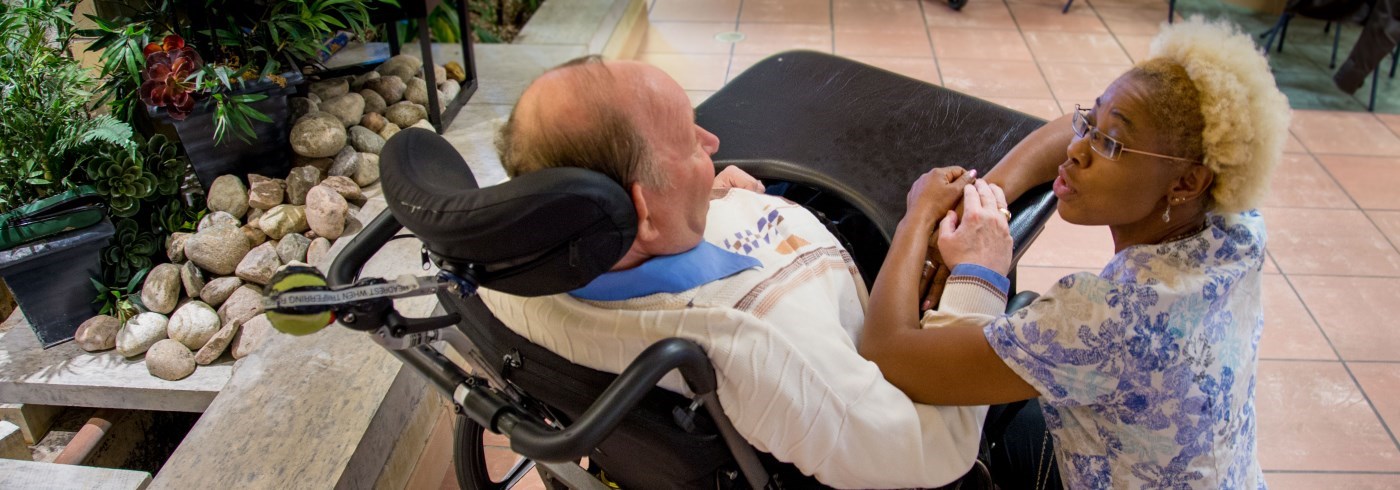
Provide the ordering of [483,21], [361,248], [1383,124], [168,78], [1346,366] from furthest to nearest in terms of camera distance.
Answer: [483,21] < [1383,124] < [1346,366] < [168,78] < [361,248]

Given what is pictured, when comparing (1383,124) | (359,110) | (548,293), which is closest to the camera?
(548,293)

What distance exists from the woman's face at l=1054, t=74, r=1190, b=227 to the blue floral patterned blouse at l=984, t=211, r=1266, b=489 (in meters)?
0.06

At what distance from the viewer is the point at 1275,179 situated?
8.04 feet

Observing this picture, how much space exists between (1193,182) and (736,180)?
706 mm

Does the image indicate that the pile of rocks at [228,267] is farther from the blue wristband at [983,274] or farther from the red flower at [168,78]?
the blue wristband at [983,274]

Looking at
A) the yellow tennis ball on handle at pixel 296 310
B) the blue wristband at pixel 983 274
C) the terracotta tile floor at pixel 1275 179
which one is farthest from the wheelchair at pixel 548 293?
the terracotta tile floor at pixel 1275 179

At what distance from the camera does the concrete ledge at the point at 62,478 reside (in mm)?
1663

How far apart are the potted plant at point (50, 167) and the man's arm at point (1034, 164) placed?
6.13 feet

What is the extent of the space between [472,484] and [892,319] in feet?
2.45

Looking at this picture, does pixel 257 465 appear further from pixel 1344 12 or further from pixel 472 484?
pixel 1344 12

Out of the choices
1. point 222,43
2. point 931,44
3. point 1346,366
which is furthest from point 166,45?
point 931,44

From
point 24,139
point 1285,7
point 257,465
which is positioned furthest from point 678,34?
point 257,465

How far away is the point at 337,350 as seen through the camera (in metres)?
1.98

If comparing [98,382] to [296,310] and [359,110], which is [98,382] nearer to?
[359,110]
